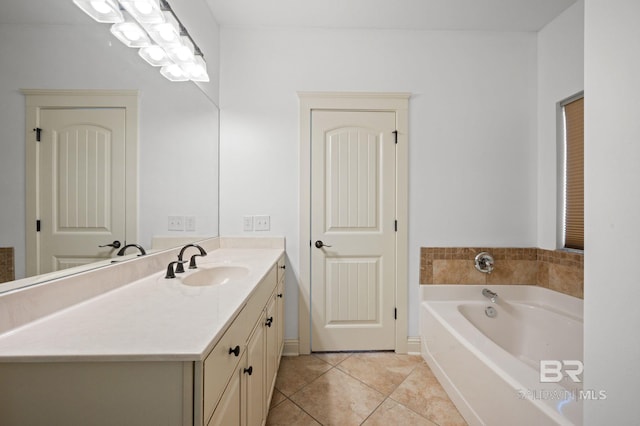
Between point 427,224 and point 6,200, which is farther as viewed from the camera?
point 427,224

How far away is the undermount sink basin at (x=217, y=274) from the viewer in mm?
1339

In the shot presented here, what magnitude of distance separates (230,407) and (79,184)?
92 cm

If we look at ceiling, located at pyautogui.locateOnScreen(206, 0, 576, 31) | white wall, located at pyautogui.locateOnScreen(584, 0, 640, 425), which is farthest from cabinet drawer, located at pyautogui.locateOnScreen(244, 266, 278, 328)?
ceiling, located at pyautogui.locateOnScreen(206, 0, 576, 31)

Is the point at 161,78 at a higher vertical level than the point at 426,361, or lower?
higher

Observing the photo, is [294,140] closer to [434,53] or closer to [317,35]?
[317,35]

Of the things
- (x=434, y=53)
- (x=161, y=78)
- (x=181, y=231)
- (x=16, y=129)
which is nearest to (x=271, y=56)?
(x=161, y=78)

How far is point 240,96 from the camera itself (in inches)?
80.3

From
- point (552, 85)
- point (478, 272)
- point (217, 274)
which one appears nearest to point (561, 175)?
point (552, 85)

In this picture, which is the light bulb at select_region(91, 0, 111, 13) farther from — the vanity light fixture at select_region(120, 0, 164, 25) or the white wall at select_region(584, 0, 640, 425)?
the white wall at select_region(584, 0, 640, 425)

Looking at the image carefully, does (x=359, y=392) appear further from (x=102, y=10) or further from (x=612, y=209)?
(x=102, y=10)

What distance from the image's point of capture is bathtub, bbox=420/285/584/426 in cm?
102

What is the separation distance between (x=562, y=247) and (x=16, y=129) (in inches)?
123

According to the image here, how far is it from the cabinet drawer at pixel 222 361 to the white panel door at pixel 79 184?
64 centimetres

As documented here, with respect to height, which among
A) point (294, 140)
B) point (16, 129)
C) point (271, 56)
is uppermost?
point (271, 56)
